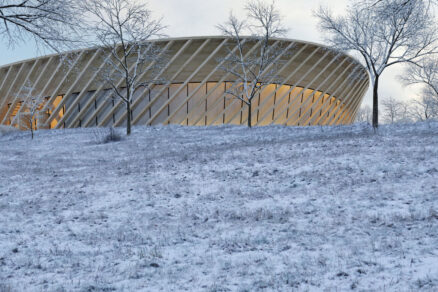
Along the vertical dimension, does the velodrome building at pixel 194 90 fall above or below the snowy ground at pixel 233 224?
above

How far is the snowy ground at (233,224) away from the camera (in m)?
3.76

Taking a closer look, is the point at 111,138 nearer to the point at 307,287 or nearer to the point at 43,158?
the point at 43,158

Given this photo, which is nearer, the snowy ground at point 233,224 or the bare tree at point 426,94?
the snowy ground at point 233,224

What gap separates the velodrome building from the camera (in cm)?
2973

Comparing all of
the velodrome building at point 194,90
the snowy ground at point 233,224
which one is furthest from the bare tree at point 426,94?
the snowy ground at point 233,224

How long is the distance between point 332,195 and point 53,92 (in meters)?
A: 33.9

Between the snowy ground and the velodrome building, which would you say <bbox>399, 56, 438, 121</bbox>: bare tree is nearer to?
the velodrome building

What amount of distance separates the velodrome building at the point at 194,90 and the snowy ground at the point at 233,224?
20844 mm

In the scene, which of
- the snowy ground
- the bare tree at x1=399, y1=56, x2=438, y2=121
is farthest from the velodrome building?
the snowy ground

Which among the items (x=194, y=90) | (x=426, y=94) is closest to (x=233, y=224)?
(x=194, y=90)

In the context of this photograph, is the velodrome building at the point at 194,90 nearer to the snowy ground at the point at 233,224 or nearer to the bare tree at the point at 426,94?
the bare tree at the point at 426,94

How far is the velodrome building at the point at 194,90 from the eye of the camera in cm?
2973

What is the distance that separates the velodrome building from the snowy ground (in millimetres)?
20844

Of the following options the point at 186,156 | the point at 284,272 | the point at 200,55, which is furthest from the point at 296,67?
the point at 284,272
